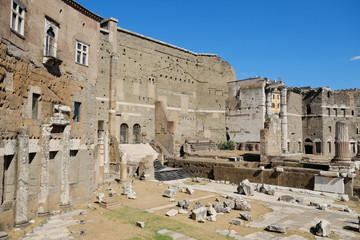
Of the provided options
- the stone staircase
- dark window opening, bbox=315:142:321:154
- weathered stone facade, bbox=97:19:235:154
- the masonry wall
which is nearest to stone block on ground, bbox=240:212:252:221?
the stone staircase

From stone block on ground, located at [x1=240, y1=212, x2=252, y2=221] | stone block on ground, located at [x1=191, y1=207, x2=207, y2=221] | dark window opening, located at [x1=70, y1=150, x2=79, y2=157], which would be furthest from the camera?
dark window opening, located at [x1=70, y1=150, x2=79, y2=157]

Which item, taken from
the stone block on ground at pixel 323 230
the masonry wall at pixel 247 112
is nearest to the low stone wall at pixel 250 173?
the stone block on ground at pixel 323 230

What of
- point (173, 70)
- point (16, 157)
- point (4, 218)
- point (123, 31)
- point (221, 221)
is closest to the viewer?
point (4, 218)

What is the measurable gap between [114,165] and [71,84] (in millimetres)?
12000

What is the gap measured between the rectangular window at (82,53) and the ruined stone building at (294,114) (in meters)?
27.9

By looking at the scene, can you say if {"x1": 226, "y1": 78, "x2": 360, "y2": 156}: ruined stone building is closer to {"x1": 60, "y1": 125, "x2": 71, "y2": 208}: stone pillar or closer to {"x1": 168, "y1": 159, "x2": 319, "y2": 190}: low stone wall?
{"x1": 168, "y1": 159, "x2": 319, "y2": 190}: low stone wall

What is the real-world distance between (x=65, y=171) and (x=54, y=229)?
3163 millimetres

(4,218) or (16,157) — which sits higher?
(16,157)

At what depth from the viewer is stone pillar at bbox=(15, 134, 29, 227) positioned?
360 inches

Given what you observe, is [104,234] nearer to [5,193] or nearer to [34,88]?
[5,193]

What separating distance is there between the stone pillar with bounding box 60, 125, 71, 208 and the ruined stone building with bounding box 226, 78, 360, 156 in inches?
1140

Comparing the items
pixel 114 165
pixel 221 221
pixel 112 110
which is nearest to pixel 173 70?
pixel 112 110

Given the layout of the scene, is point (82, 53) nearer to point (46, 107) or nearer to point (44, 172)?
point (46, 107)

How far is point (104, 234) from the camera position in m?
8.61
